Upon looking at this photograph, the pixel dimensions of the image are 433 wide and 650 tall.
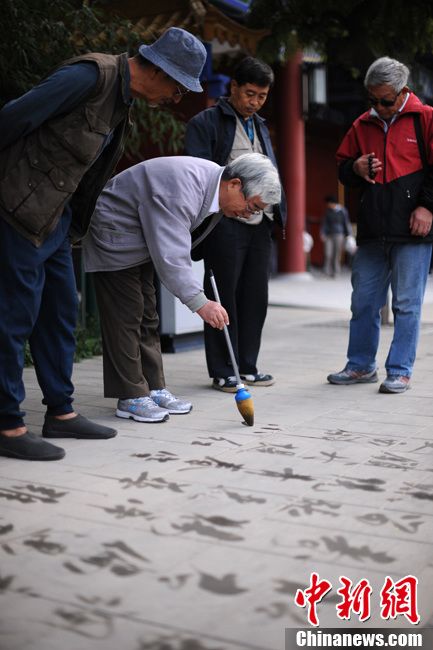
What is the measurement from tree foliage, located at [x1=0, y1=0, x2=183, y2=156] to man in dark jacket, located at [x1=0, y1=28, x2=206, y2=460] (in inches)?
93.9

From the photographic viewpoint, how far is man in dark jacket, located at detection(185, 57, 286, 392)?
16.0ft

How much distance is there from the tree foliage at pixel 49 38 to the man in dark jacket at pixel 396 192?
2.08 m

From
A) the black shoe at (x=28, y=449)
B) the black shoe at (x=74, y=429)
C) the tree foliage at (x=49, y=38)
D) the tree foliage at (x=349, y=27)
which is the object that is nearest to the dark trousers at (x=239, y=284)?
the black shoe at (x=74, y=429)

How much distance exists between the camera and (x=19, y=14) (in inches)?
221

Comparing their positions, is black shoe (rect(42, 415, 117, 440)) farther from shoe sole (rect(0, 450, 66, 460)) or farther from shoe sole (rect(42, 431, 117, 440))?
shoe sole (rect(0, 450, 66, 460))

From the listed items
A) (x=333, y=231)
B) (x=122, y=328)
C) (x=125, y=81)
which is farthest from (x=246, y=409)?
(x=333, y=231)

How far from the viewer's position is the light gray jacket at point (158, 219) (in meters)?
3.79

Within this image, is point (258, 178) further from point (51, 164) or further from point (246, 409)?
point (246, 409)

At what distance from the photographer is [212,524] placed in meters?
2.67

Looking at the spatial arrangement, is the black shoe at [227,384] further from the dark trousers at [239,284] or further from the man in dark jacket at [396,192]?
the man in dark jacket at [396,192]

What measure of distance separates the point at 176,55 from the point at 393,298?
6.67 feet

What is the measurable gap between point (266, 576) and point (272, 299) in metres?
9.54

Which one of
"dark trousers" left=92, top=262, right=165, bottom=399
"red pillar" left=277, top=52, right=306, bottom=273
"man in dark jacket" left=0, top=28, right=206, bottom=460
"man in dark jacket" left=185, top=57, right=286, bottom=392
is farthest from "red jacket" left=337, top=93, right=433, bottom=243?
"red pillar" left=277, top=52, right=306, bottom=273

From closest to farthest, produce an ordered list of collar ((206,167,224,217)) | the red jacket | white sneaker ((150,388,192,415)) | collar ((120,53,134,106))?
collar ((120,53,134,106))
collar ((206,167,224,217))
white sneaker ((150,388,192,415))
the red jacket
